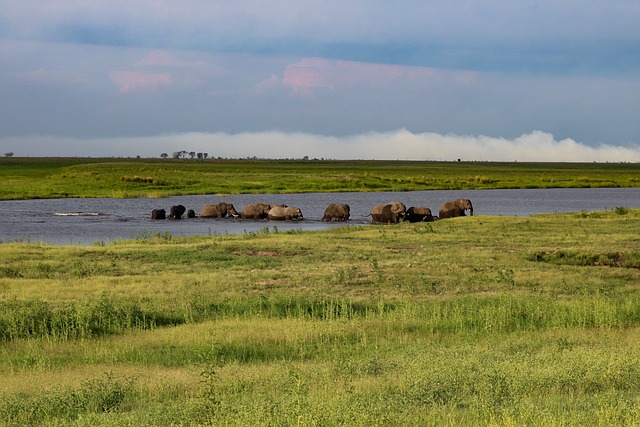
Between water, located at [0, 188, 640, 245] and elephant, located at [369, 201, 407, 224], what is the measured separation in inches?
36.7

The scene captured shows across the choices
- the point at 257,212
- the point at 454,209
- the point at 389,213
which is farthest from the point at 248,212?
the point at 454,209

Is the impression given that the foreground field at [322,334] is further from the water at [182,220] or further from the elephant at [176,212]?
the elephant at [176,212]

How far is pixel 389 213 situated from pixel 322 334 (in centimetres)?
3384

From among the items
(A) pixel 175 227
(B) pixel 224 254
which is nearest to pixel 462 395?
(B) pixel 224 254

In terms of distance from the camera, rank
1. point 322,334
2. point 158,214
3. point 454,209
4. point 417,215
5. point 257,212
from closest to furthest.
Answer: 1. point 322,334
2. point 417,215
3. point 454,209
4. point 158,214
5. point 257,212

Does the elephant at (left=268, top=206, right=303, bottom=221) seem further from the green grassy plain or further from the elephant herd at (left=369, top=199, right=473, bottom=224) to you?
the green grassy plain

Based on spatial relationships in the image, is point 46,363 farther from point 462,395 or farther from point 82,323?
point 462,395

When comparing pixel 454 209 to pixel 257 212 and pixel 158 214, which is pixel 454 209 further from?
pixel 158 214

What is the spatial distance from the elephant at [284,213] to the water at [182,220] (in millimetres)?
671

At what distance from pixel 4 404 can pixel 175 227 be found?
36204 millimetres

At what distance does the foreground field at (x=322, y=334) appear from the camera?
371 inches

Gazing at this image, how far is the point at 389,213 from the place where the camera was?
159ft

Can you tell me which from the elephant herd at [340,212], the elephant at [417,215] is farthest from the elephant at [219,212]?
the elephant at [417,215]

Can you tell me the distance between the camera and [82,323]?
15562 millimetres
